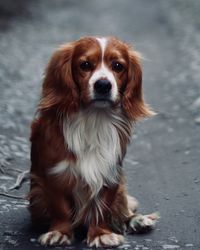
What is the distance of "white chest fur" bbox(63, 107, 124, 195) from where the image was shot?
5820 millimetres

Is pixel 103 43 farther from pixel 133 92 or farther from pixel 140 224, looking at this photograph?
pixel 140 224

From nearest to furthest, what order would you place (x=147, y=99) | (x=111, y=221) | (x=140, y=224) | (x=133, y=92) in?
1. (x=133, y=92)
2. (x=111, y=221)
3. (x=140, y=224)
4. (x=147, y=99)

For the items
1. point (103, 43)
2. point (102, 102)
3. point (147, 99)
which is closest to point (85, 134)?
point (102, 102)

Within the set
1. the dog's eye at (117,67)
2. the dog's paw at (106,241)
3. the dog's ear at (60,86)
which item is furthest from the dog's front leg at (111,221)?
the dog's eye at (117,67)

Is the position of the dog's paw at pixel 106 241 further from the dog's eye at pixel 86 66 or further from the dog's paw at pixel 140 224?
the dog's eye at pixel 86 66

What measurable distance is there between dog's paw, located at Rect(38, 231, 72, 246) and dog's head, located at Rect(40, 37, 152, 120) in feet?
2.85

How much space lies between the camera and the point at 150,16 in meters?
22.1

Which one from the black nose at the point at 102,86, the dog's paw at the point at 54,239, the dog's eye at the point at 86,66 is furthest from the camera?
the dog's paw at the point at 54,239

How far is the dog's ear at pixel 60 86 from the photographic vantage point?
5.80 meters

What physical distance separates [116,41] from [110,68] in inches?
10.3

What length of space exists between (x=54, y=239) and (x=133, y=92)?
3.91 feet

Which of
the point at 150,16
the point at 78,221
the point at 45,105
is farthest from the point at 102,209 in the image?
the point at 150,16

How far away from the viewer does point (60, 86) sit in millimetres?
5836

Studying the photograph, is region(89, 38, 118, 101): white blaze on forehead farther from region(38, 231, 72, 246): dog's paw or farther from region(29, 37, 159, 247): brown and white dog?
region(38, 231, 72, 246): dog's paw
